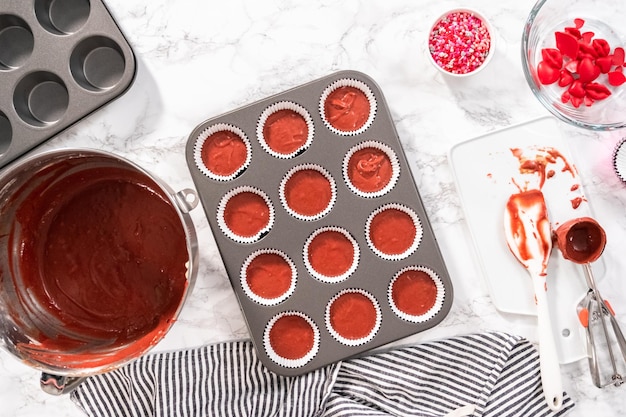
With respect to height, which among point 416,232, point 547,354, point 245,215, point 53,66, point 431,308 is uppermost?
point 53,66

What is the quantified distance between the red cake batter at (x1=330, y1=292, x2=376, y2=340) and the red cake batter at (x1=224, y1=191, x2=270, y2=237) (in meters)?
0.28

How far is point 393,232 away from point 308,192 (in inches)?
9.6

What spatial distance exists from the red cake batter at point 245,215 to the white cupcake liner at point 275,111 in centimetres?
13

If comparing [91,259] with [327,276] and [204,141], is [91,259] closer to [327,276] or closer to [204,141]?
[204,141]

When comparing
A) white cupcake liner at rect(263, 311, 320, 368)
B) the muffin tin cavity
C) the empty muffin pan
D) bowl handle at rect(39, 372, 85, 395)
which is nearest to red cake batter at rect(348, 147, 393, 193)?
the empty muffin pan

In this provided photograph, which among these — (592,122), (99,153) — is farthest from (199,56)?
(592,122)

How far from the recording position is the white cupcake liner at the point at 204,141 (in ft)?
5.16

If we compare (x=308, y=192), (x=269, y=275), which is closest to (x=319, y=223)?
(x=308, y=192)

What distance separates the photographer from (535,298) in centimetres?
170

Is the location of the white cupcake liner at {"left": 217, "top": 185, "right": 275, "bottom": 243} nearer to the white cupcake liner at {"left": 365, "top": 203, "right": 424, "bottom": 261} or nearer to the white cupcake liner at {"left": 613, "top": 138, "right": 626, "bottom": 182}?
the white cupcake liner at {"left": 365, "top": 203, "right": 424, "bottom": 261}

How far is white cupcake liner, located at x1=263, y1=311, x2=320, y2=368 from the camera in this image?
1589mm

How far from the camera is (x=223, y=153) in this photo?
1.59 meters

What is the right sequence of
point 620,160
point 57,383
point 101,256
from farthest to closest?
point 620,160 → point 101,256 → point 57,383

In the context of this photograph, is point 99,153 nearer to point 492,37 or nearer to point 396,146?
point 396,146
